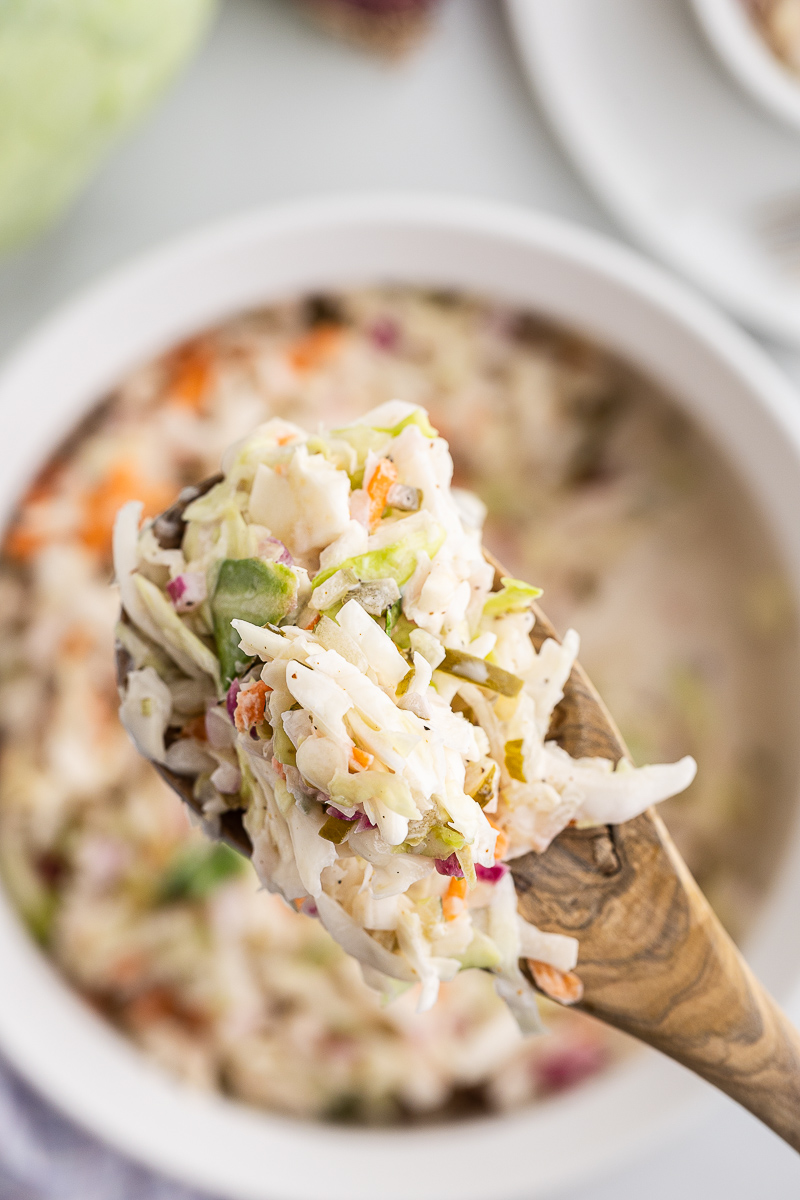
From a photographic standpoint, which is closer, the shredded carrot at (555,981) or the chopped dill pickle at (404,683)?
the chopped dill pickle at (404,683)

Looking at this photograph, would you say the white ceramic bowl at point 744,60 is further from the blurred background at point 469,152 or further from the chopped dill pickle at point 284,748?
the chopped dill pickle at point 284,748

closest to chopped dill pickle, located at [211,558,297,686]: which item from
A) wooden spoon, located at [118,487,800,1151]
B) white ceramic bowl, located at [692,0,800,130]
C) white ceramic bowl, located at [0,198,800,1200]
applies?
wooden spoon, located at [118,487,800,1151]

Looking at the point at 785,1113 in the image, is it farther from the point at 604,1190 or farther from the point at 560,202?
the point at 560,202

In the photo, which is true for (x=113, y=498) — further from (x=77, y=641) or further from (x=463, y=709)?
(x=463, y=709)

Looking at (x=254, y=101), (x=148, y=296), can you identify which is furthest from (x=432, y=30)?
(x=148, y=296)

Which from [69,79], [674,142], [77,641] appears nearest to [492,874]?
[77,641]

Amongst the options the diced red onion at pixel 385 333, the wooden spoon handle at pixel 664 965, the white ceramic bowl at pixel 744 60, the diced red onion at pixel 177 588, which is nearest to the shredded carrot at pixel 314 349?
the diced red onion at pixel 385 333
